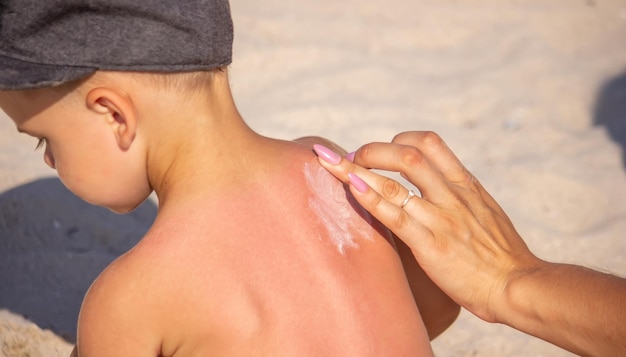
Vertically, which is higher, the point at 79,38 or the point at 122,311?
the point at 79,38

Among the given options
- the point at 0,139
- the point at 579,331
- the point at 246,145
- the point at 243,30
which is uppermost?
the point at 246,145

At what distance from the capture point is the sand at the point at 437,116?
2.69 meters

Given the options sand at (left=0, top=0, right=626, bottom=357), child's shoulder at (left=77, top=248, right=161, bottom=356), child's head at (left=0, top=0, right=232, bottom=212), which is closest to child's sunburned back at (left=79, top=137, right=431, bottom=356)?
child's shoulder at (left=77, top=248, right=161, bottom=356)

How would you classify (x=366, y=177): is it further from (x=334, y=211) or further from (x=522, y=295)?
(x=522, y=295)

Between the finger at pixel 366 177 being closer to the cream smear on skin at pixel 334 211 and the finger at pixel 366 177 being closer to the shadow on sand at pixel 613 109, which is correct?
the cream smear on skin at pixel 334 211

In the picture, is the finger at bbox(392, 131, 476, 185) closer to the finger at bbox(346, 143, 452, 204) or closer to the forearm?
the finger at bbox(346, 143, 452, 204)

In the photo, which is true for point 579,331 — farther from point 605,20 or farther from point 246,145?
point 605,20

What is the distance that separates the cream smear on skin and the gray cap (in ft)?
1.33

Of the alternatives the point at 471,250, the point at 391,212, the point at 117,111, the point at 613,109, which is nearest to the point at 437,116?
the point at 613,109

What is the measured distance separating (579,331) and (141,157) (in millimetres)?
963

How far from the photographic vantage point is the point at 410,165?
184 cm

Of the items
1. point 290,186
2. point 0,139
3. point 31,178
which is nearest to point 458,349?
point 290,186

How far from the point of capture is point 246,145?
1723 mm

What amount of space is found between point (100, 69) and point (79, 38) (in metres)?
0.07
